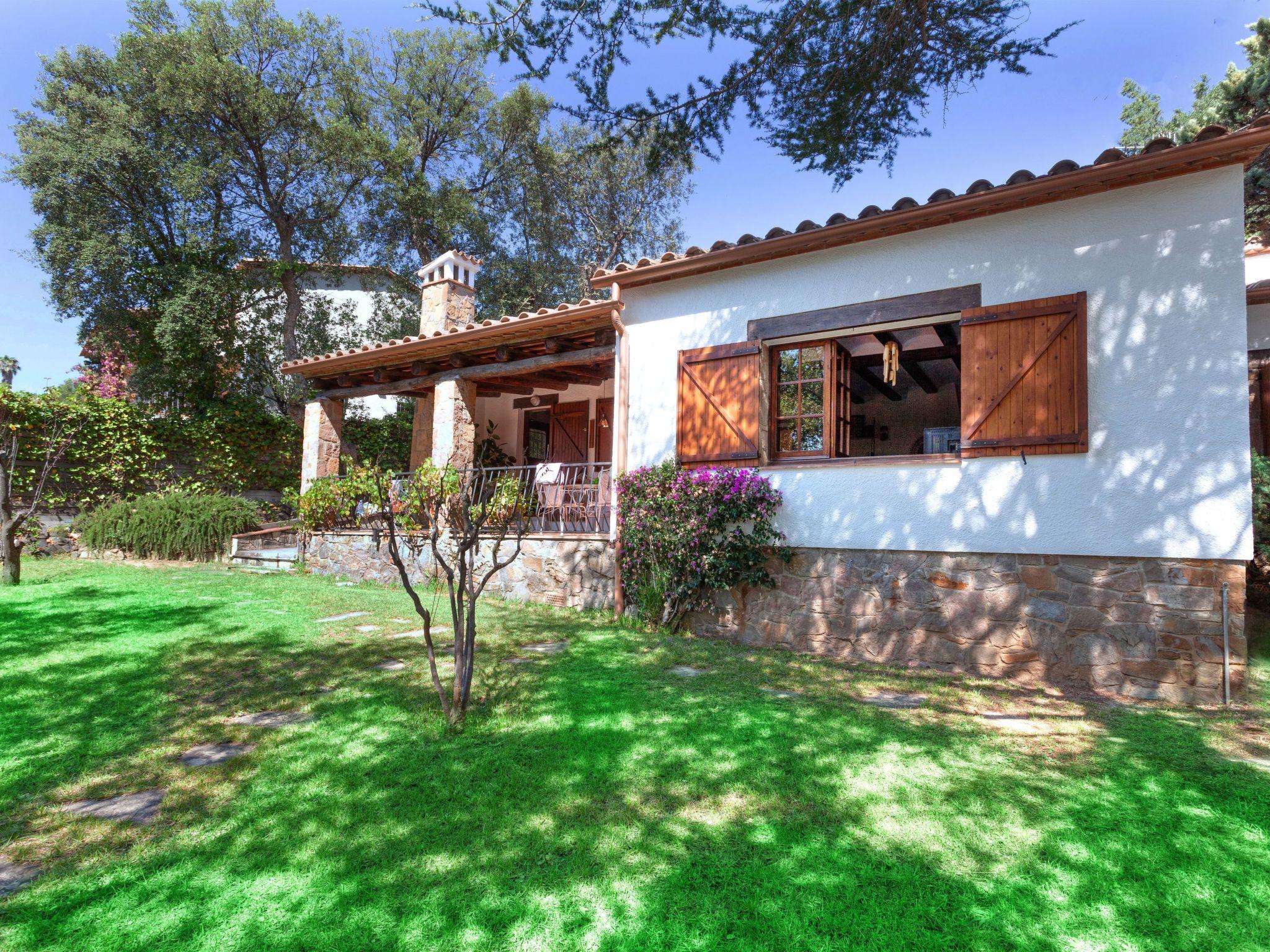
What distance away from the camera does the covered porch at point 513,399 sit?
785 cm

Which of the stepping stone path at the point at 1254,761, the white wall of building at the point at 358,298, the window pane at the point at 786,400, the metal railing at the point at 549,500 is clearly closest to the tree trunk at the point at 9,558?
the metal railing at the point at 549,500

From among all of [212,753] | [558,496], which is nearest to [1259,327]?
[558,496]

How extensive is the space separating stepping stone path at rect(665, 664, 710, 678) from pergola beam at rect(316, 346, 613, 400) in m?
3.84

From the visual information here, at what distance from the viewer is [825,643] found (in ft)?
18.8

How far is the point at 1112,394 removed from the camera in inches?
184

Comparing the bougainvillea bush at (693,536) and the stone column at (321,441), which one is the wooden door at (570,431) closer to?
the stone column at (321,441)

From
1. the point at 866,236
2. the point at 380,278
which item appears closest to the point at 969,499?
the point at 866,236

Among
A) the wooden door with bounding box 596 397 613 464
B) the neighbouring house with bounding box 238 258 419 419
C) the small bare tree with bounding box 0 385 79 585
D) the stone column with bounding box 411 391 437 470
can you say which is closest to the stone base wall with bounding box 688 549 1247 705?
the wooden door with bounding box 596 397 613 464

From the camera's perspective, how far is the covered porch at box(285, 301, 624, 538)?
7848 millimetres

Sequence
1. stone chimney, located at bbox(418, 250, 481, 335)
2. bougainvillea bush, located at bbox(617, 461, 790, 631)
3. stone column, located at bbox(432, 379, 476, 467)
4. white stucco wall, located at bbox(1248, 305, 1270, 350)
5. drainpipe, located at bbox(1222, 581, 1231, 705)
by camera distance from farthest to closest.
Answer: stone chimney, located at bbox(418, 250, 481, 335)
stone column, located at bbox(432, 379, 476, 467)
white stucco wall, located at bbox(1248, 305, 1270, 350)
bougainvillea bush, located at bbox(617, 461, 790, 631)
drainpipe, located at bbox(1222, 581, 1231, 705)

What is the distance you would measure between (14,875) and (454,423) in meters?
7.07

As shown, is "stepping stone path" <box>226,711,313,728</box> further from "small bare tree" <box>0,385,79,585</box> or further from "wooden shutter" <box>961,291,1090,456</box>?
"small bare tree" <box>0,385,79,585</box>

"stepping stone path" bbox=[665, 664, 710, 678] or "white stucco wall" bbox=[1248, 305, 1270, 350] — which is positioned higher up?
"white stucco wall" bbox=[1248, 305, 1270, 350]

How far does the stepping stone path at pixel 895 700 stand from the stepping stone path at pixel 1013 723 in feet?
1.20
